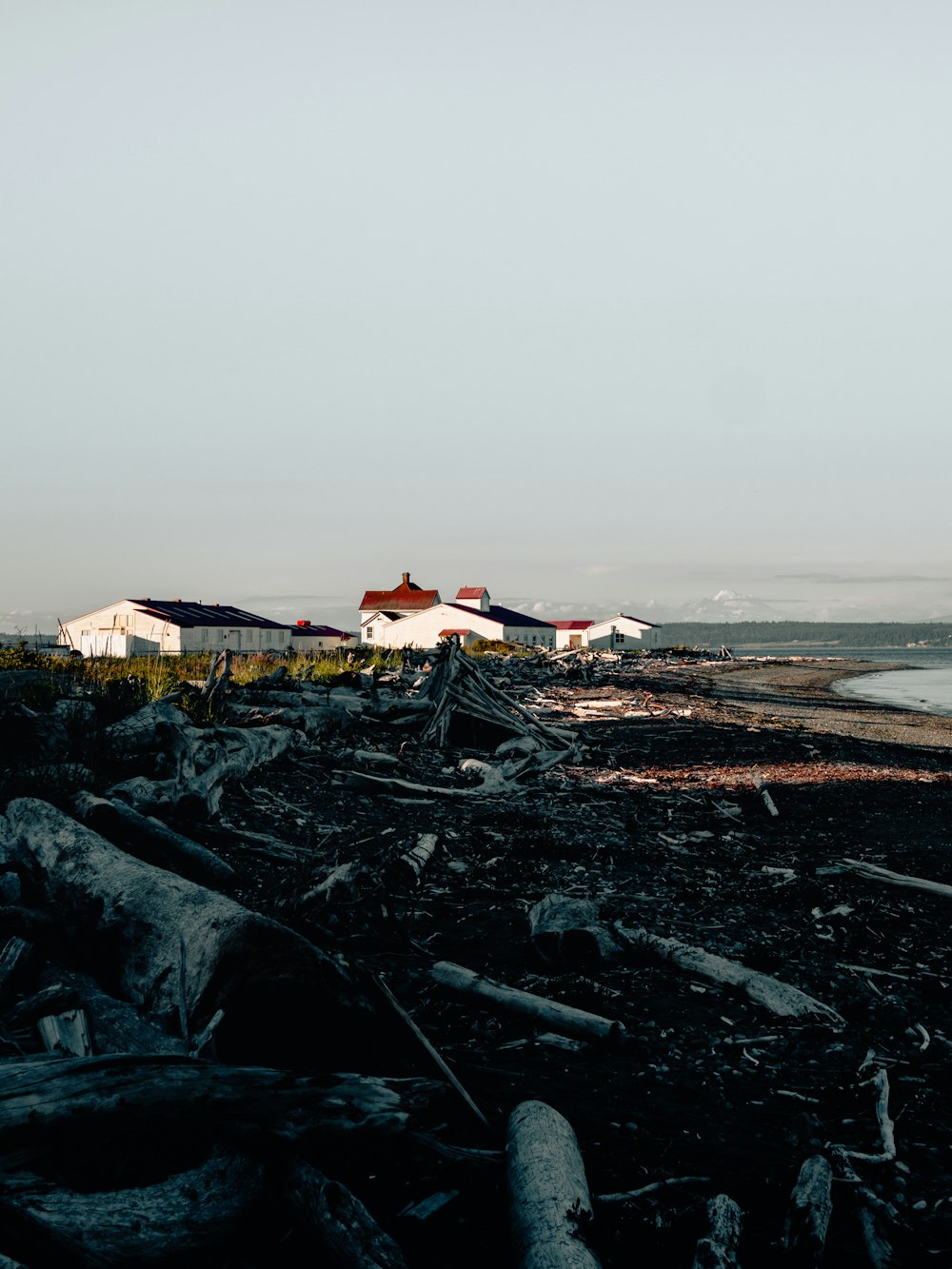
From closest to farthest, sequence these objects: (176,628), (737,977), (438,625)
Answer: (737,977)
(176,628)
(438,625)

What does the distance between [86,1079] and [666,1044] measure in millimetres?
3082

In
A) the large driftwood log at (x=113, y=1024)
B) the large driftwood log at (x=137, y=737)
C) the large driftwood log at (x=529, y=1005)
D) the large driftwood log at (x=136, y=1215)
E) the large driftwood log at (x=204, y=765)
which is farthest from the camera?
the large driftwood log at (x=137, y=737)

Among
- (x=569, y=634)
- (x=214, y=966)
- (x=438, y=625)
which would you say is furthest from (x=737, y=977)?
(x=569, y=634)

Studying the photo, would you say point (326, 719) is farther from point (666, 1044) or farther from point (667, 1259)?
point (667, 1259)

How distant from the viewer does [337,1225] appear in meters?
2.88

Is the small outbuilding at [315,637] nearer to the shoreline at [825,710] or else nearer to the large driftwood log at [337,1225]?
the shoreline at [825,710]

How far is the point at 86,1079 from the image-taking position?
123 inches

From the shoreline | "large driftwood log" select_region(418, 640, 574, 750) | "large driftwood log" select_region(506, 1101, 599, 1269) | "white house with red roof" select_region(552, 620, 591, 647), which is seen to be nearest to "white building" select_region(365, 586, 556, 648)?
"white house with red roof" select_region(552, 620, 591, 647)

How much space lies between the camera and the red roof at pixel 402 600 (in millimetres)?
107875

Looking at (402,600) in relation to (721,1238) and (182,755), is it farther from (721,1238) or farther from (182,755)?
(721,1238)

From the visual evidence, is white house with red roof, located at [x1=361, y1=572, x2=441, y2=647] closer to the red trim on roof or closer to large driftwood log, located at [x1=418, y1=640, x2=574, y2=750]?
the red trim on roof

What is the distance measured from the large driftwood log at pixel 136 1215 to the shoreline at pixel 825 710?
2071 centimetres

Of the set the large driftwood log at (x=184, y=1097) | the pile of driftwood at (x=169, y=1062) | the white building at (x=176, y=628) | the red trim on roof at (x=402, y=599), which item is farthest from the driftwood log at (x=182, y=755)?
the red trim on roof at (x=402, y=599)

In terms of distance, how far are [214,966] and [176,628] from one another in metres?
72.6
